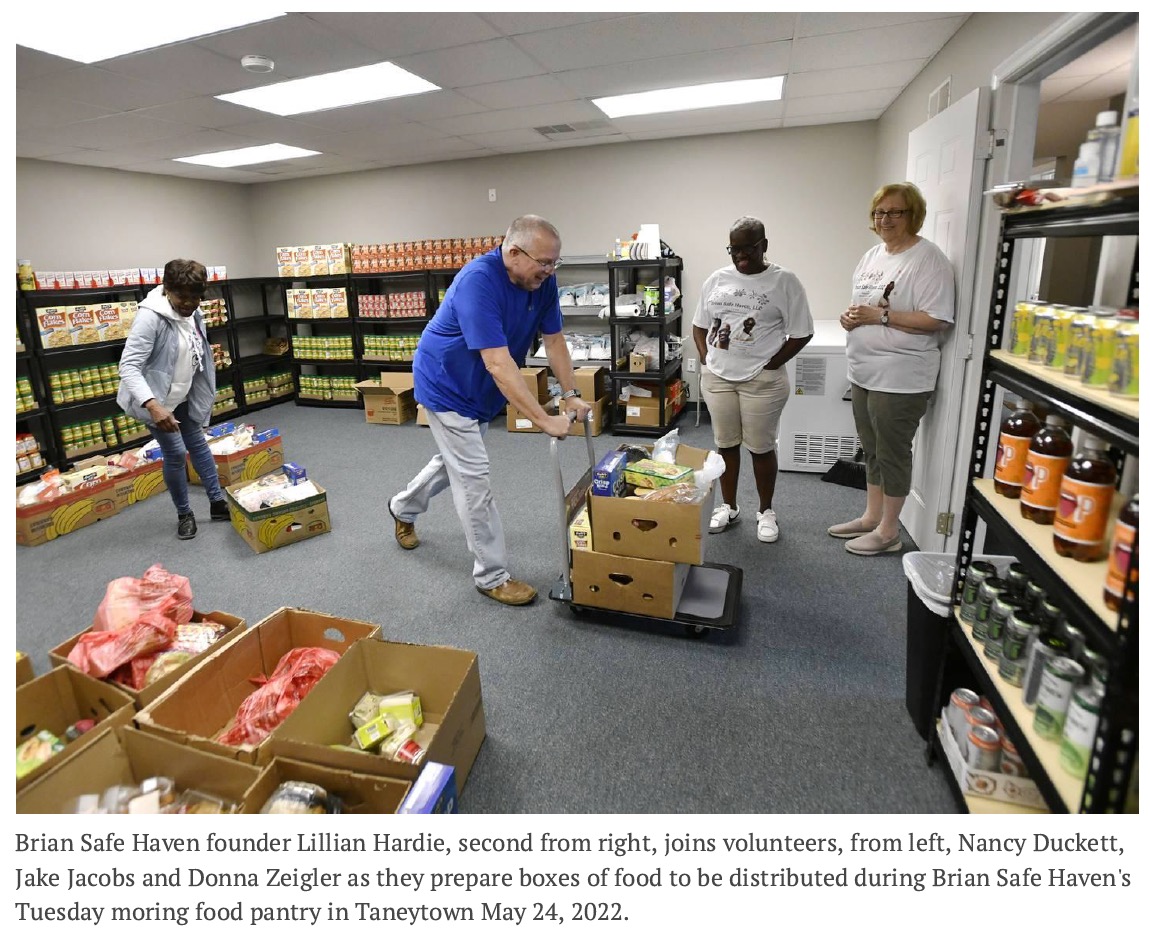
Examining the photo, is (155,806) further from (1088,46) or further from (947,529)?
(1088,46)

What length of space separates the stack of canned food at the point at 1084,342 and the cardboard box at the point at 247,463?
14.8 feet

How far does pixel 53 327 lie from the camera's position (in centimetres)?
505

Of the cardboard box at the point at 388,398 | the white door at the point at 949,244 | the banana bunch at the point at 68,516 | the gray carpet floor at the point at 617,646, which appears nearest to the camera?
the gray carpet floor at the point at 617,646

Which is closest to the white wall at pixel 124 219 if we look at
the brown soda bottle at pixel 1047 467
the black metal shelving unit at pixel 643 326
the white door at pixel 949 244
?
the black metal shelving unit at pixel 643 326

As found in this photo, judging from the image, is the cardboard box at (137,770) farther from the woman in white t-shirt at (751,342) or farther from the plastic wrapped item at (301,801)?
the woman in white t-shirt at (751,342)

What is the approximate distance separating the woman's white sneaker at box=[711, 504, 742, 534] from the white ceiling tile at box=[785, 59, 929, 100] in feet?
8.80

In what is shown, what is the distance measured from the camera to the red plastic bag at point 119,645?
2059mm

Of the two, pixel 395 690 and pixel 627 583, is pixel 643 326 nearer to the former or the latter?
pixel 627 583

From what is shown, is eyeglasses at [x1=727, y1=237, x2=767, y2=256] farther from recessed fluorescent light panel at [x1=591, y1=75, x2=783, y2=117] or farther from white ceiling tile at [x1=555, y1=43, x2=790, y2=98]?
recessed fluorescent light panel at [x1=591, y1=75, x2=783, y2=117]

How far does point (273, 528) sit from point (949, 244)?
364 cm

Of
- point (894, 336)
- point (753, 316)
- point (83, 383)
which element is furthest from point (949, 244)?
point (83, 383)

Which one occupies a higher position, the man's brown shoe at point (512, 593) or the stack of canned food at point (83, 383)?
the stack of canned food at point (83, 383)

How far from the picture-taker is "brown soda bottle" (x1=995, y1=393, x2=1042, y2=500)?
1573 millimetres

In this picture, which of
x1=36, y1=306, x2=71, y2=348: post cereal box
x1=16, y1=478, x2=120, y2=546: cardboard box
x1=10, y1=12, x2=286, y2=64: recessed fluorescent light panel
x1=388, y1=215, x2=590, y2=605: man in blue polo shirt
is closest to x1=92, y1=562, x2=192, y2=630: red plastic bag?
x1=388, y1=215, x2=590, y2=605: man in blue polo shirt
